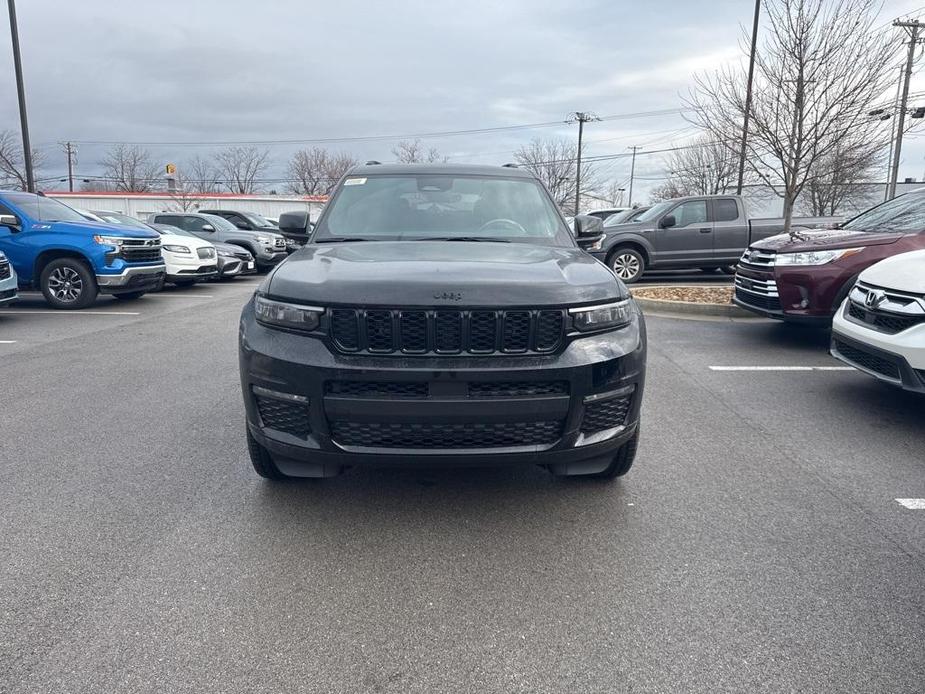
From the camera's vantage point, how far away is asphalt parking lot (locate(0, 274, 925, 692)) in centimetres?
216

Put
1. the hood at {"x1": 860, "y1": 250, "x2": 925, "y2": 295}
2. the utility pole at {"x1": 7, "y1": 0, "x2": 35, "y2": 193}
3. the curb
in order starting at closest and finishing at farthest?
1. the hood at {"x1": 860, "y1": 250, "x2": 925, "y2": 295}
2. the curb
3. the utility pole at {"x1": 7, "y1": 0, "x2": 35, "y2": 193}

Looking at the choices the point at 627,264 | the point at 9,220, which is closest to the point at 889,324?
the point at 627,264

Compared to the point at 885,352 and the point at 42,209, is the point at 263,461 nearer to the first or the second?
the point at 885,352

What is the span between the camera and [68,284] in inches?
403

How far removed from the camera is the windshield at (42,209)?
1013 centimetres

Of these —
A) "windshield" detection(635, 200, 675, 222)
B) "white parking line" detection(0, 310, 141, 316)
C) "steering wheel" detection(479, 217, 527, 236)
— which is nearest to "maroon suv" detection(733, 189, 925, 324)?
"steering wheel" detection(479, 217, 527, 236)

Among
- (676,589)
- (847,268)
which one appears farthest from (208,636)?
(847,268)

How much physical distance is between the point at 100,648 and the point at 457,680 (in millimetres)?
1225

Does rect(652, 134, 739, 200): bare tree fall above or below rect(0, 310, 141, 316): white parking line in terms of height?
above

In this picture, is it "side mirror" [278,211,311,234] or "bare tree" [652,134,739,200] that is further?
"bare tree" [652,134,739,200]

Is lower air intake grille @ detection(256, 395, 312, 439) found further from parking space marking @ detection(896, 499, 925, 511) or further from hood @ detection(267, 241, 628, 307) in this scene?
parking space marking @ detection(896, 499, 925, 511)

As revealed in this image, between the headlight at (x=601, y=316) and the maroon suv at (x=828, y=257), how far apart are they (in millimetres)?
4564

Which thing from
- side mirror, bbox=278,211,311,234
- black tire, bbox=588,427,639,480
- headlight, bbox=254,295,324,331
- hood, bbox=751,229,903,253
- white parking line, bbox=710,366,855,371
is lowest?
white parking line, bbox=710,366,855,371

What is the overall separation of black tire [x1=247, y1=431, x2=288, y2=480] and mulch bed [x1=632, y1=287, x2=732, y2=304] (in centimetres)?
809
